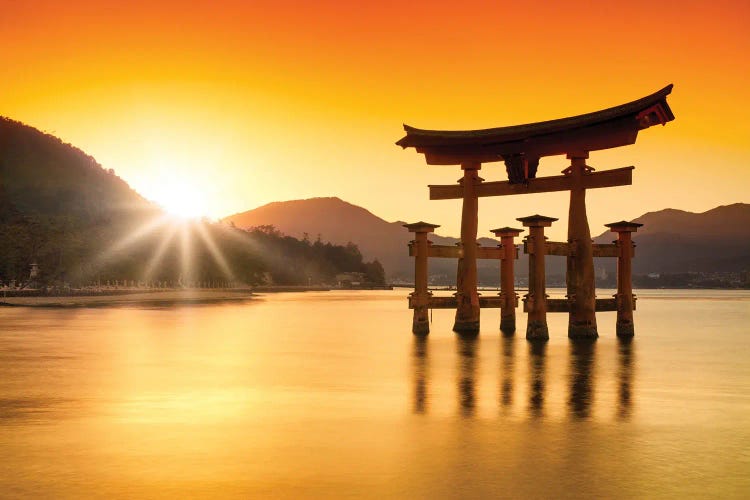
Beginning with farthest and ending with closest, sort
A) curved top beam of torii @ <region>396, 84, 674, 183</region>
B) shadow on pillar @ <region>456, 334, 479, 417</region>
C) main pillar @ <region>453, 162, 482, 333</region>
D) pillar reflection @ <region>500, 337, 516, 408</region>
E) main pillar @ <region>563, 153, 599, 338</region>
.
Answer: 1. main pillar @ <region>453, 162, 482, 333</region>
2. main pillar @ <region>563, 153, 599, 338</region>
3. curved top beam of torii @ <region>396, 84, 674, 183</region>
4. pillar reflection @ <region>500, 337, 516, 408</region>
5. shadow on pillar @ <region>456, 334, 479, 417</region>

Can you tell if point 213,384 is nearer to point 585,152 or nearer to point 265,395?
point 265,395

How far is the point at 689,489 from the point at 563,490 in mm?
1272

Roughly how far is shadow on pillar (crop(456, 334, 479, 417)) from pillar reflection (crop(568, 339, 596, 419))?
1695 millimetres

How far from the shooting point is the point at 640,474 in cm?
816

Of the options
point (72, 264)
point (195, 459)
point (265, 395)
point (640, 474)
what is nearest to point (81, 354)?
point (265, 395)

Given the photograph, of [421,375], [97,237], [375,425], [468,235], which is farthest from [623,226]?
[97,237]

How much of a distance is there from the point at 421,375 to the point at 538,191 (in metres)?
10.2

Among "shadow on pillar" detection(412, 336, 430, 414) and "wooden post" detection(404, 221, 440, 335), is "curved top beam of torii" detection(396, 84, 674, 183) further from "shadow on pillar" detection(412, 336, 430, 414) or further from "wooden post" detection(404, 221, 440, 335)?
"shadow on pillar" detection(412, 336, 430, 414)

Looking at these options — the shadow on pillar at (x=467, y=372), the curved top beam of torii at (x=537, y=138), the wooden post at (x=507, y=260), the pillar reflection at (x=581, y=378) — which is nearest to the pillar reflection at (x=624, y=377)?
the pillar reflection at (x=581, y=378)

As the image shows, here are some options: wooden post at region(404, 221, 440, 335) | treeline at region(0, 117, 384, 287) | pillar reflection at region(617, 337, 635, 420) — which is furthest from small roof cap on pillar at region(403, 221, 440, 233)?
treeline at region(0, 117, 384, 287)

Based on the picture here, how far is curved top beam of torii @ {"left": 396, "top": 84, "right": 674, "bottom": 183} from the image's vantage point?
→ 2311cm

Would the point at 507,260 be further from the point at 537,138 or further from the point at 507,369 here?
the point at 507,369

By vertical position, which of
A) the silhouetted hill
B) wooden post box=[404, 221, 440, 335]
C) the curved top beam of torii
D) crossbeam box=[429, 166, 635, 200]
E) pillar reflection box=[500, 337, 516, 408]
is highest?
the silhouetted hill

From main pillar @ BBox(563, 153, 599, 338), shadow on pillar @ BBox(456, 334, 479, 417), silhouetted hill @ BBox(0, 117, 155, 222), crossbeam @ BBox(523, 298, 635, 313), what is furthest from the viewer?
silhouetted hill @ BBox(0, 117, 155, 222)
